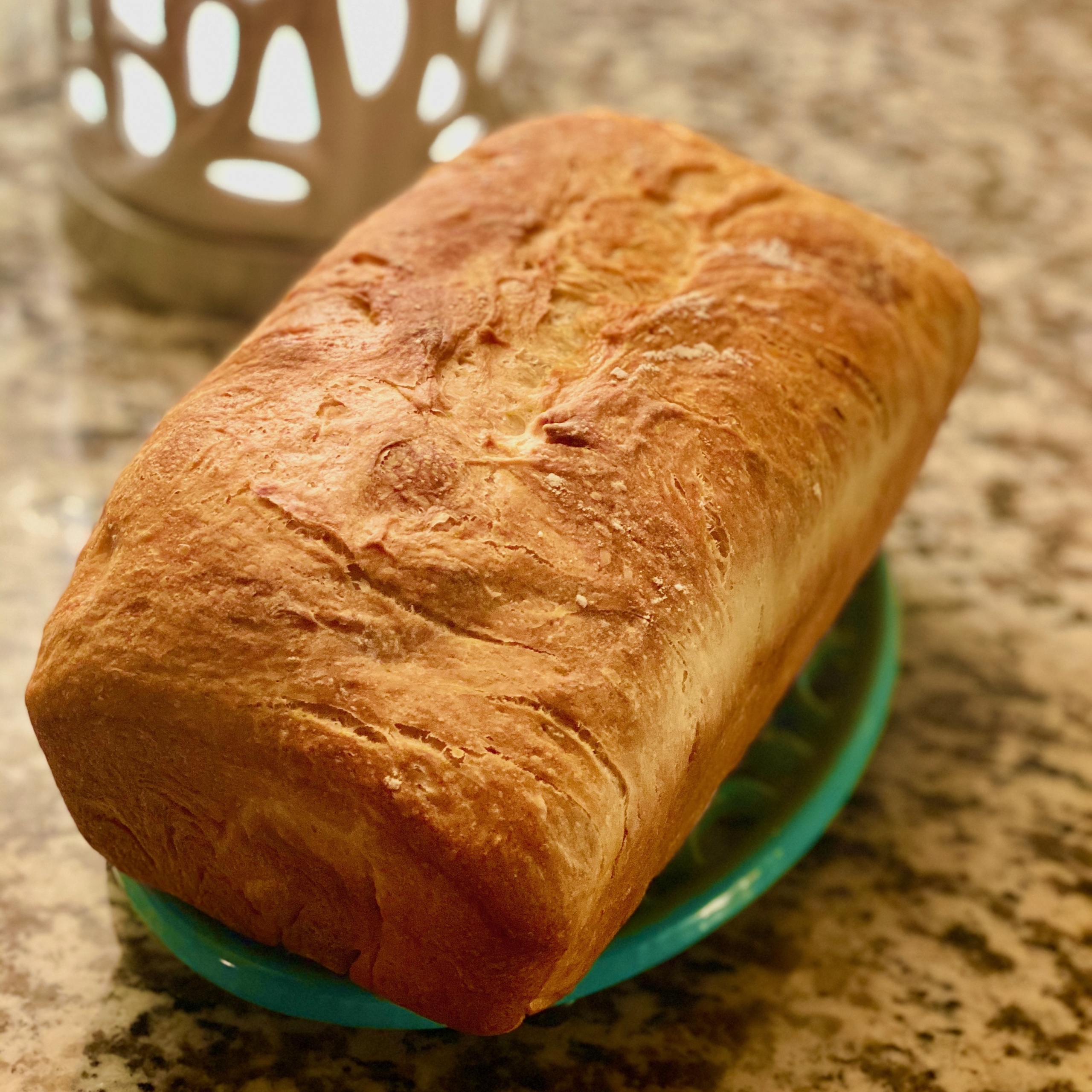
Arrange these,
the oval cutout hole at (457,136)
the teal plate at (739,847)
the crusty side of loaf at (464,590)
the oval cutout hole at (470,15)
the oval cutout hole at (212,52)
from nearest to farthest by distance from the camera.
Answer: the crusty side of loaf at (464,590) < the teal plate at (739,847) < the oval cutout hole at (212,52) < the oval cutout hole at (470,15) < the oval cutout hole at (457,136)

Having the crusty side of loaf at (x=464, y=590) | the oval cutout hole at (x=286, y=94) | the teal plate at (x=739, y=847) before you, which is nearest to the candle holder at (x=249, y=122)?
the oval cutout hole at (x=286, y=94)

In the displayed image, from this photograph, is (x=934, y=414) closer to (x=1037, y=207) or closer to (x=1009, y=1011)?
(x=1009, y=1011)

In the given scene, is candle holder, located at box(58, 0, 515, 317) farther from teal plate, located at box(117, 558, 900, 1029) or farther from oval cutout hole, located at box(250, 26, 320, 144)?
teal plate, located at box(117, 558, 900, 1029)

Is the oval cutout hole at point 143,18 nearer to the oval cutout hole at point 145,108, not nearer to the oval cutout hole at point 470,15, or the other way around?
the oval cutout hole at point 145,108

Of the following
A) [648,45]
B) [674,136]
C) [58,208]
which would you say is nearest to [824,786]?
[674,136]

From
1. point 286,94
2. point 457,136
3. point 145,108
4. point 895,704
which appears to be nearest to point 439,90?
point 457,136

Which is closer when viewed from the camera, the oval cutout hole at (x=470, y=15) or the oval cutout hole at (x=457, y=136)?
the oval cutout hole at (x=470, y=15)
